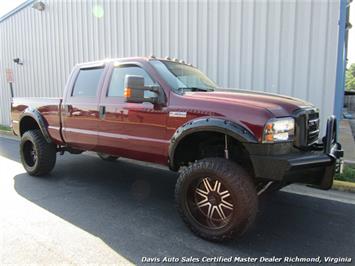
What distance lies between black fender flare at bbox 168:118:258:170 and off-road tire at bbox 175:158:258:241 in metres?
0.31

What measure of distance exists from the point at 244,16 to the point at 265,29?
1.86 feet

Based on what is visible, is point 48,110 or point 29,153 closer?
point 48,110

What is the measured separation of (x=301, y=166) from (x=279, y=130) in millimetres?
394

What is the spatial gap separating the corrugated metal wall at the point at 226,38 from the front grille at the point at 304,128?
3281mm

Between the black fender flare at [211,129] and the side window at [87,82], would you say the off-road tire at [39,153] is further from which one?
the black fender flare at [211,129]

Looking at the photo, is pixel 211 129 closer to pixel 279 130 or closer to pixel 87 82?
pixel 279 130

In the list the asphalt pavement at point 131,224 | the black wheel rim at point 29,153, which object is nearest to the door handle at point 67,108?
the asphalt pavement at point 131,224

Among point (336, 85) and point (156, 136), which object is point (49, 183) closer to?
point (156, 136)

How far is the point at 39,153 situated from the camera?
5.93m

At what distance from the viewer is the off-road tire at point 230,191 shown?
3.39m

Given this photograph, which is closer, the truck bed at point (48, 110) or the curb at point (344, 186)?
the curb at point (344, 186)

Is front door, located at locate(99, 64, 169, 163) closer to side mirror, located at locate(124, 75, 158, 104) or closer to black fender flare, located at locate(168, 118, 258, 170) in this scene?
black fender flare, located at locate(168, 118, 258, 170)

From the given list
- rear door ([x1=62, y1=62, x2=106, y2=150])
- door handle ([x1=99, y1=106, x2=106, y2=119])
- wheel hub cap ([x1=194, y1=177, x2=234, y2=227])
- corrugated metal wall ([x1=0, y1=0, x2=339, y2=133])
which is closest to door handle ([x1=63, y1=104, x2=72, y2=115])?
rear door ([x1=62, y1=62, x2=106, y2=150])

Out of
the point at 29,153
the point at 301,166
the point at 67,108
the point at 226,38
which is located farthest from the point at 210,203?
the point at 226,38
